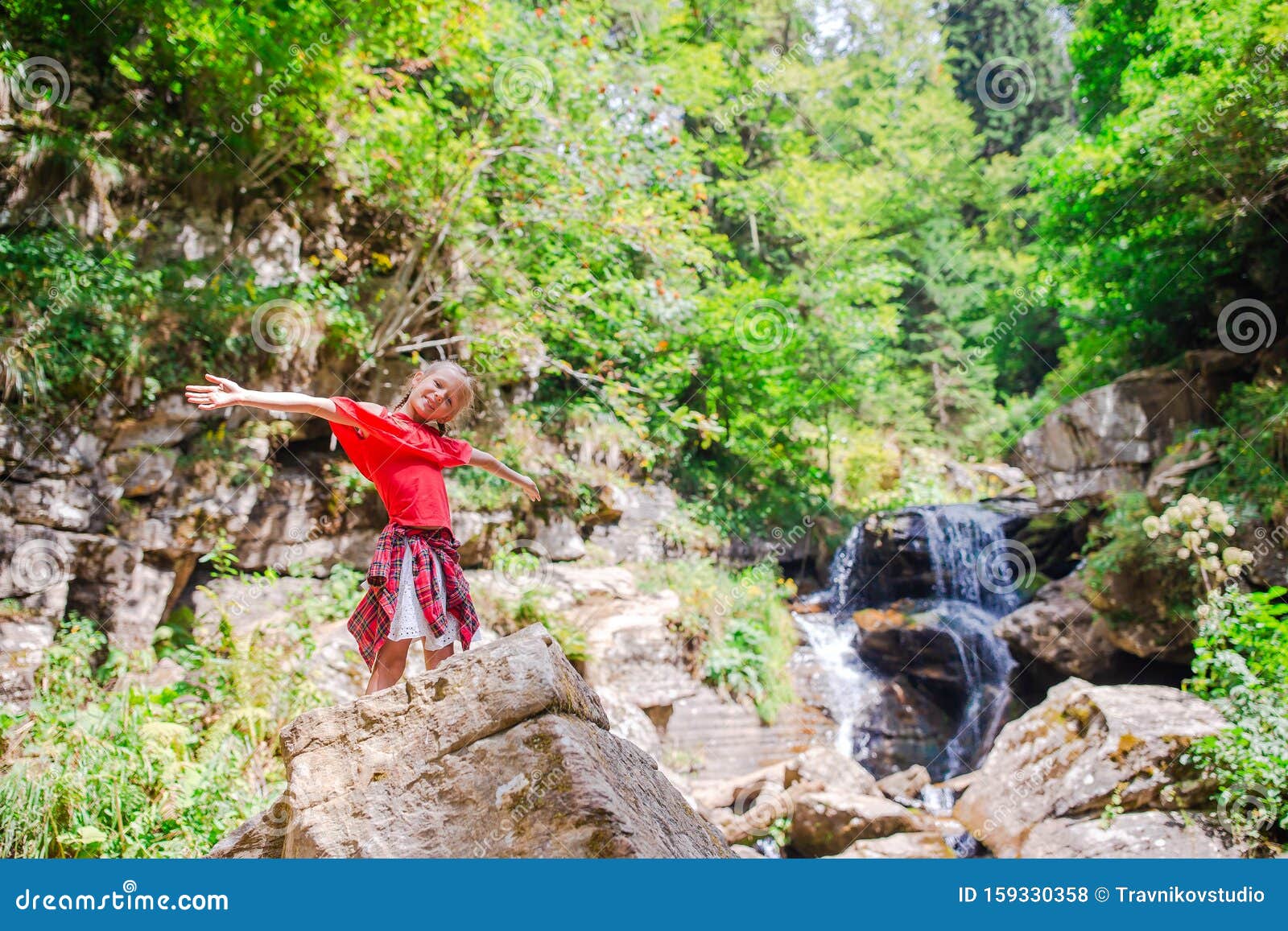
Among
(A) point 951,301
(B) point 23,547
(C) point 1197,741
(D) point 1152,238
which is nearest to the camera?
(C) point 1197,741

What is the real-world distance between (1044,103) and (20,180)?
24.3 meters

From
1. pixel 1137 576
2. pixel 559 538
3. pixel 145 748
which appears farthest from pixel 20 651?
pixel 1137 576

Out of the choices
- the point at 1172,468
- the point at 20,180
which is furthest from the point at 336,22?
the point at 1172,468

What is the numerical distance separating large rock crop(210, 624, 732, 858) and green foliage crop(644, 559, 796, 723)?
260 inches

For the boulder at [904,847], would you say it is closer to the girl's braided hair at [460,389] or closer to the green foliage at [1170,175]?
the girl's braided hair at [460,389]

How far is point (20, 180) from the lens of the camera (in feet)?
20.4

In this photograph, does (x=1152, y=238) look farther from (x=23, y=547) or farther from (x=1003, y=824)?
(x=23, y=547)

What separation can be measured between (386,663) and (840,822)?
4462 mm

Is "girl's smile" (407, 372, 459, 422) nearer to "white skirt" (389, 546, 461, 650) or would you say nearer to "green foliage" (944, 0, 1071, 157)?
"white skirt" (389, 546, 461, 650)

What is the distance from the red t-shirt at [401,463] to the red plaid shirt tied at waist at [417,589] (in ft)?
0.22

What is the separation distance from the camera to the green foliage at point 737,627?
9.05m

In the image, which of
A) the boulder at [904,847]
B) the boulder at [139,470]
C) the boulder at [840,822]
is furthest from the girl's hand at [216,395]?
the boulder at [840,822]

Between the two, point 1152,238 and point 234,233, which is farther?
point 1152,238

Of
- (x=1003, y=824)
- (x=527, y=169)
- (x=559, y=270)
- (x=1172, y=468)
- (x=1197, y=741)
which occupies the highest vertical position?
(x=527, y=169)
